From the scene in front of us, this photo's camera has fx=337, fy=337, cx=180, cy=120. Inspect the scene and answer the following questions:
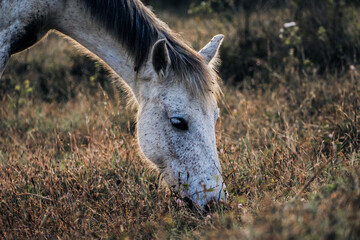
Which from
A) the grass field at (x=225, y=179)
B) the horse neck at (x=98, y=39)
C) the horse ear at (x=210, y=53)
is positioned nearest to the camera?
the grass field at (x=225, y=179)

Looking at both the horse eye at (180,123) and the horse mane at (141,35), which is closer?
the horse eye at (180,123)

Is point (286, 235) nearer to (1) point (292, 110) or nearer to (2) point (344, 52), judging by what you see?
(1) point (292, 110)

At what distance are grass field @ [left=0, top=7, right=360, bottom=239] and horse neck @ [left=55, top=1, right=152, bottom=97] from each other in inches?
Answer: 26.3

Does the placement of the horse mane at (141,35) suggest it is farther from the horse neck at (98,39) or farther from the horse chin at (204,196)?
the horse chin at (204,196)

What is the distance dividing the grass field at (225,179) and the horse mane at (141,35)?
0.73 m

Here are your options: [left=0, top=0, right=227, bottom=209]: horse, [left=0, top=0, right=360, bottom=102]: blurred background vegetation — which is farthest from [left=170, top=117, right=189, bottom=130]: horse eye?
[left=0, top=0, right=360, bottom=102]: blurred background vegetation

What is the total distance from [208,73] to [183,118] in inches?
A: 16.3

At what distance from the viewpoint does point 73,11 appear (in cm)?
269

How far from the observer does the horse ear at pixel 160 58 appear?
2.29 meters

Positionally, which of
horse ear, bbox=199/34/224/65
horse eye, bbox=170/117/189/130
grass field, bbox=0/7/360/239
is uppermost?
horse ear, bbox=199/34/224/65

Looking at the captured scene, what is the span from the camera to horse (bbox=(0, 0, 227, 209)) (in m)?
2.26

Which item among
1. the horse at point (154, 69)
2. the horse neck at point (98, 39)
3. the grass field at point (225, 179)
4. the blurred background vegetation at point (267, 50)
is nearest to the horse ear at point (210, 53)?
the horse at point (154, 69)

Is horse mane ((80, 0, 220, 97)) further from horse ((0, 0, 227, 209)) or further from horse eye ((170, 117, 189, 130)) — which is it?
horse eye ((170, 117, 189, 130))

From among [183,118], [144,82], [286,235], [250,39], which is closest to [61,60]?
[250,39]
